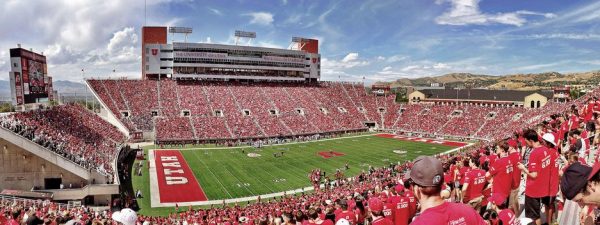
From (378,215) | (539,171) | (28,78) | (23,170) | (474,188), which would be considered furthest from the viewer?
(28,78)

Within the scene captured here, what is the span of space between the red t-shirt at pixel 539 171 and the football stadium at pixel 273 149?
22 mm

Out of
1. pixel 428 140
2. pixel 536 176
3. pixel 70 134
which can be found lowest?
pixel 428 140

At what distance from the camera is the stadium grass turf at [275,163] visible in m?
30.5

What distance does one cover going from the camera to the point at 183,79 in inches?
2665

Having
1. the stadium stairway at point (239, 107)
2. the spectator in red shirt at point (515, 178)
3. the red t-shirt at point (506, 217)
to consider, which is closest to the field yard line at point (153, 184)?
the stadium stairway at point (239, 107)

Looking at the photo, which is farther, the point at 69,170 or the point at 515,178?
the point at 69,170

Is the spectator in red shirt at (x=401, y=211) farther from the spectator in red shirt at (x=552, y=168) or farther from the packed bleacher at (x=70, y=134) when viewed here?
the packed bleacher at (x=70, y=134)

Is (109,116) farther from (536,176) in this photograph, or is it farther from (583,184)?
(583,184)

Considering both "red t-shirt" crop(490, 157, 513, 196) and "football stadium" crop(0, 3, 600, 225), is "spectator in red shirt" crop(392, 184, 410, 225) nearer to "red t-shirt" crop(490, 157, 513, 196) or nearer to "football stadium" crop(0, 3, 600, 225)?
"football stadium" crop(0, 3, 600, 225)

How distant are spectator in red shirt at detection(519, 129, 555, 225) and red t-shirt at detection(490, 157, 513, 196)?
435 millimetres

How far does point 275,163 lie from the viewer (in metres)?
39.6

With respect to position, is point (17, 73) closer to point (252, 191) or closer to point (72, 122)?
point (72, 122)

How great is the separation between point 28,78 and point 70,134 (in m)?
5.62

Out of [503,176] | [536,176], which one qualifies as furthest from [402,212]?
[536,176]
